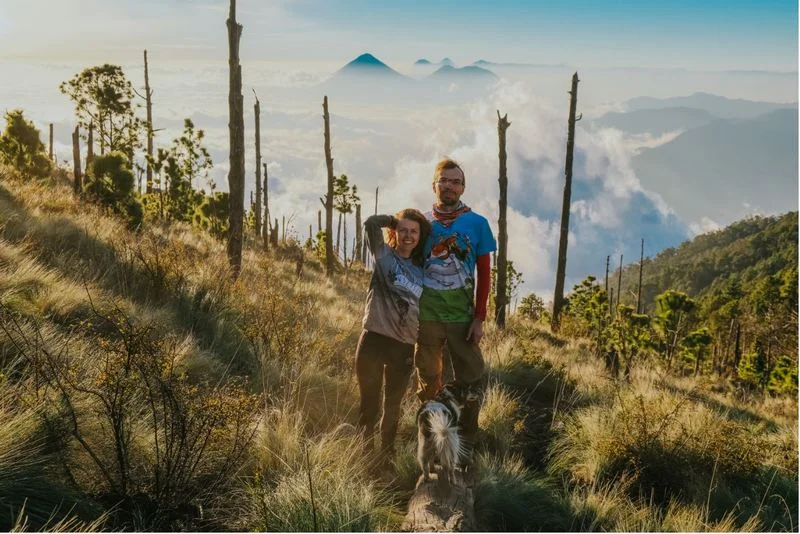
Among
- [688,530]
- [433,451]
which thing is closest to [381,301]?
[433,451]

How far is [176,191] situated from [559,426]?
955 inches

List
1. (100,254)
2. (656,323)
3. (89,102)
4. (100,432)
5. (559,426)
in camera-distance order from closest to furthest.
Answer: (100,432) → (559,426) → (100,254) → (89,102) → (656,323)

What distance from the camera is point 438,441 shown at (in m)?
3.36

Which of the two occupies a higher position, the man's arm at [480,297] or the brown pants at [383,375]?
the man's arm at [480,297]

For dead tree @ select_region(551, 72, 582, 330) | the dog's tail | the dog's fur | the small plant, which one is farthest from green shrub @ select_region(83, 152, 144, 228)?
dead tree @ select_region(551, 72, 582, 330)

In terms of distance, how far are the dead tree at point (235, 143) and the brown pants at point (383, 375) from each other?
674 centimetres

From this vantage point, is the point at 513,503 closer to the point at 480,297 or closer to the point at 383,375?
the point at 383,375

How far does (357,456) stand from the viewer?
402 centimetres

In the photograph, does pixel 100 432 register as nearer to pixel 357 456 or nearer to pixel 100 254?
pixel 357 456

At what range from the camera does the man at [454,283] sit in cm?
405

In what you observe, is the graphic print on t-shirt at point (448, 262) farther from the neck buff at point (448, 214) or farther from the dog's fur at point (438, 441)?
the dog's fur at point (438, 441)

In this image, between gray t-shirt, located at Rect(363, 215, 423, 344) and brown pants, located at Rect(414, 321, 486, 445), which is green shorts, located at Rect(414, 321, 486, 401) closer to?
brown pants, located at Rect(414, 321, 486, 445)

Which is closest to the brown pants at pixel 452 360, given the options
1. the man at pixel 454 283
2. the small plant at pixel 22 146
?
the man at pixel 454 283

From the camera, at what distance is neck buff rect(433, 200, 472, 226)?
410 centimetres
